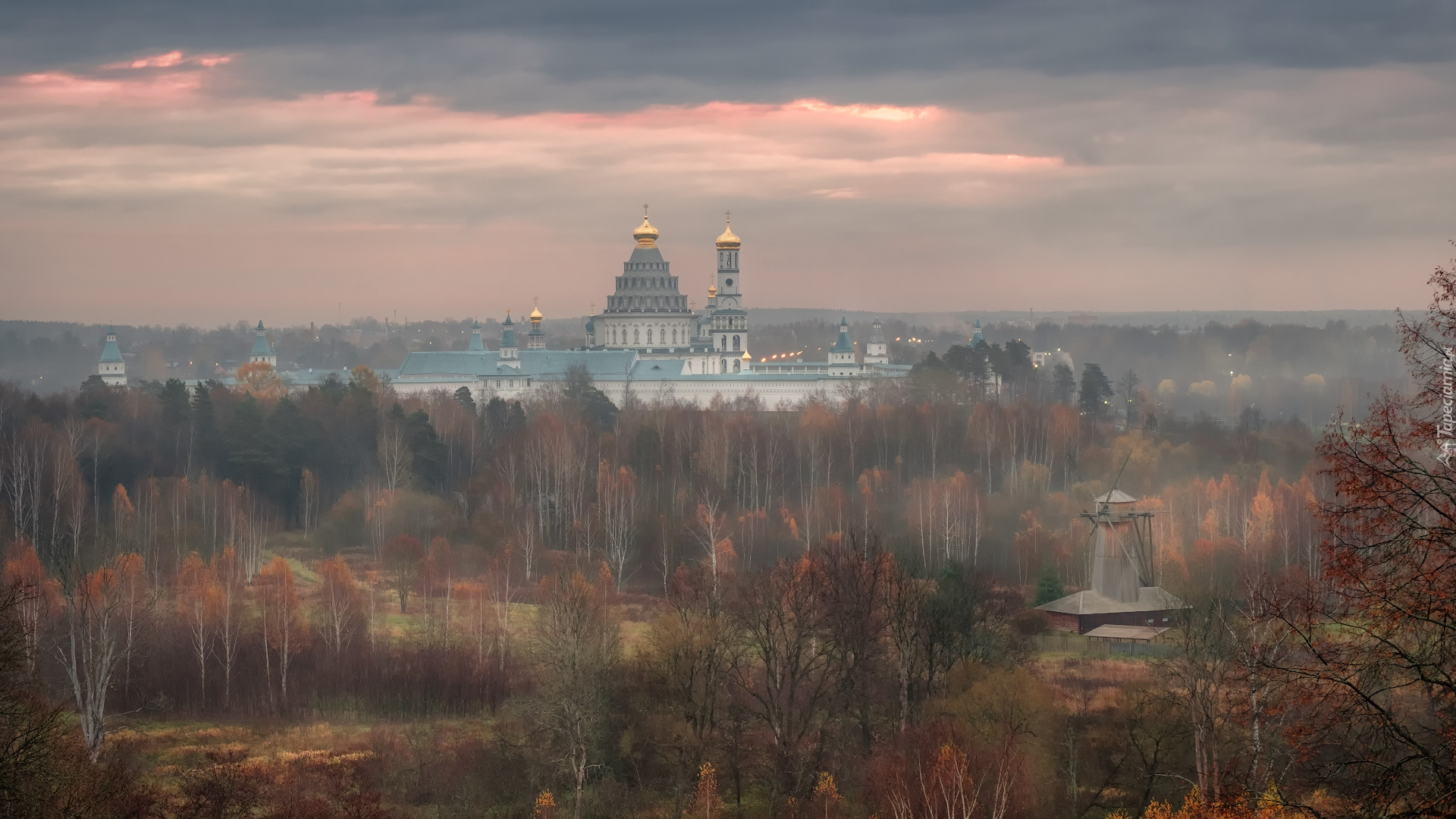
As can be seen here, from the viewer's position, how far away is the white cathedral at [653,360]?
105 meters

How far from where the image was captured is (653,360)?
109500 millimetres

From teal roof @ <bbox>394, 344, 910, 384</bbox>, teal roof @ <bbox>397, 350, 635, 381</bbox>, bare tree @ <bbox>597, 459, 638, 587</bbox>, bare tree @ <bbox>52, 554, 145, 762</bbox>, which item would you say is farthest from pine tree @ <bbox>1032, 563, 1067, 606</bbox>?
teal roof @ <bbox>397, 350, 635, 381</bbox>

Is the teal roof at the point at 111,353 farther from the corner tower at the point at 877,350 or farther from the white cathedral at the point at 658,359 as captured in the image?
the corner tower at the point at 877,350

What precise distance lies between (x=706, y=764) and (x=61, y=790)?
421 inches

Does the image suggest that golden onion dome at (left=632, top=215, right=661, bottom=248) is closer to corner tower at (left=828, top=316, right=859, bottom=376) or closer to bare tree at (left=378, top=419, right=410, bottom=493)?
corner tower at (left=828, top=316, right=859, bottom=376)

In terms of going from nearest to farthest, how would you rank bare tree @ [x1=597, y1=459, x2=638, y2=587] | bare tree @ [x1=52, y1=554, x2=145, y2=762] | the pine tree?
bare tree @ [x1=52, y1=554, x2=145, y2=762]
the pine tree
bare tree @ [x1=597, y1=459, x2=638, y2=587]

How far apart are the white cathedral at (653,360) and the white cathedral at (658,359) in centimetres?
8

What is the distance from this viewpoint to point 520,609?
40.4 metres

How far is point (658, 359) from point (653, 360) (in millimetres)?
822

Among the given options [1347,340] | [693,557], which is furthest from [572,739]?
[1347,340]

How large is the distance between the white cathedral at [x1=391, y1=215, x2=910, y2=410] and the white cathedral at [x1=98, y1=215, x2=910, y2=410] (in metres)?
0.08

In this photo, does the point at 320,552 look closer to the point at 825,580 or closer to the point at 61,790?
the point at 825,580

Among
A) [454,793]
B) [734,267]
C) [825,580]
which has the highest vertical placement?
[734,267]

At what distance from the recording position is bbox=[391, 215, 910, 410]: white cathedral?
10519 cm
